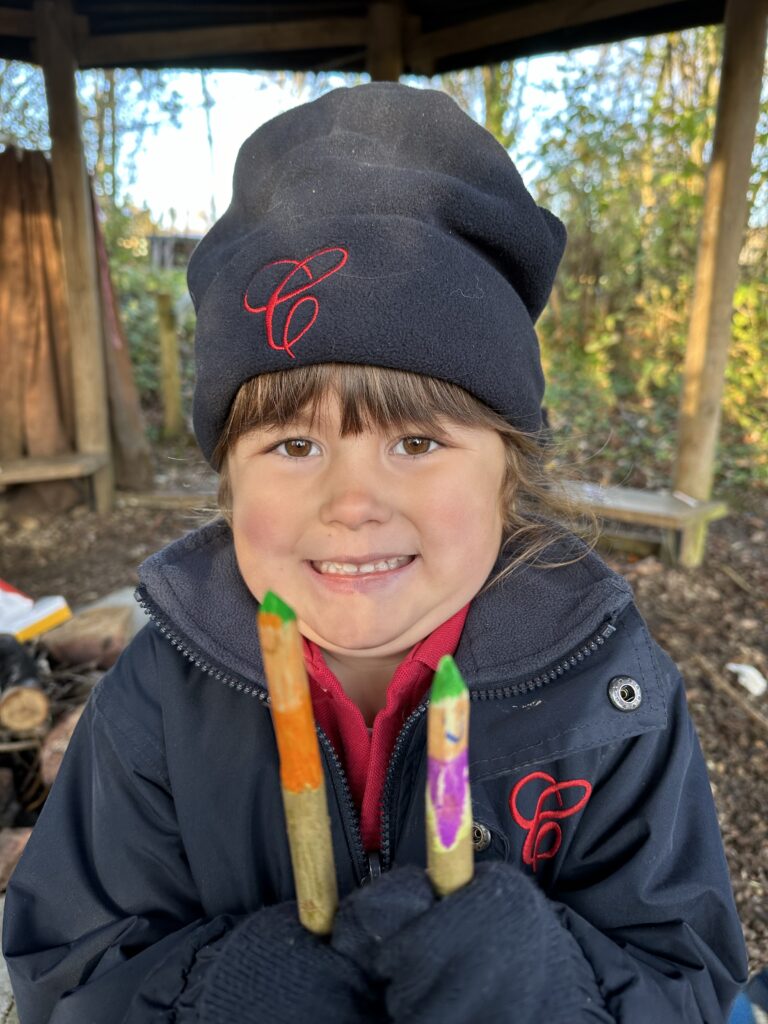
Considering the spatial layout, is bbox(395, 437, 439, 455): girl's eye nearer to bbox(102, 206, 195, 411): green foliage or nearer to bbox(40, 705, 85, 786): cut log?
bbox(40, 705, 85, 786): cut log

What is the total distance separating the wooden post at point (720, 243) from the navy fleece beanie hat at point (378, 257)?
294 cm

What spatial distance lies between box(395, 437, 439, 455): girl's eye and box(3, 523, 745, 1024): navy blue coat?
0.30m

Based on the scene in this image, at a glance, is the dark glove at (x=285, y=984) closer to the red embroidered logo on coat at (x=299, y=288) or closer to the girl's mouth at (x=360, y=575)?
the girl's mouth at (x=360, y=575)

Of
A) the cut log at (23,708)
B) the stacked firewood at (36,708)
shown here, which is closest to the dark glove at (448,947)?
the stacked firewood at (36,708)

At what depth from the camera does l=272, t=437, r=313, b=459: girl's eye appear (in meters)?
1.17

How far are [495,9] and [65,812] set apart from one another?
473 centimetres

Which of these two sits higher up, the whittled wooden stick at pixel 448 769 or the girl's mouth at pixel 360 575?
the whittled wooden stick at pixel 448 769

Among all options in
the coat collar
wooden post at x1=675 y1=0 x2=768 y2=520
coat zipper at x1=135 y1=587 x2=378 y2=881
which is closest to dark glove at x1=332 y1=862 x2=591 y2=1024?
coat zipper at x1=135 y1=587 x2=378 y2=881

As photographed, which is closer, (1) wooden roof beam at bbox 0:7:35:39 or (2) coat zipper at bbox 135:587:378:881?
(2) coat zipper at bbox 135:587:378:881

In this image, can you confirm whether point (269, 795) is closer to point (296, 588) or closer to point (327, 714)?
point (327, 714)

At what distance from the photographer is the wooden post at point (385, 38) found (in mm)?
4492

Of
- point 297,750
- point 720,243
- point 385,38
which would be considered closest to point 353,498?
point 297,750

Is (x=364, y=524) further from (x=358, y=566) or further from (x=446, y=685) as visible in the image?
(x=446, y=685)

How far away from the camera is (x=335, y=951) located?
0.73 metres
